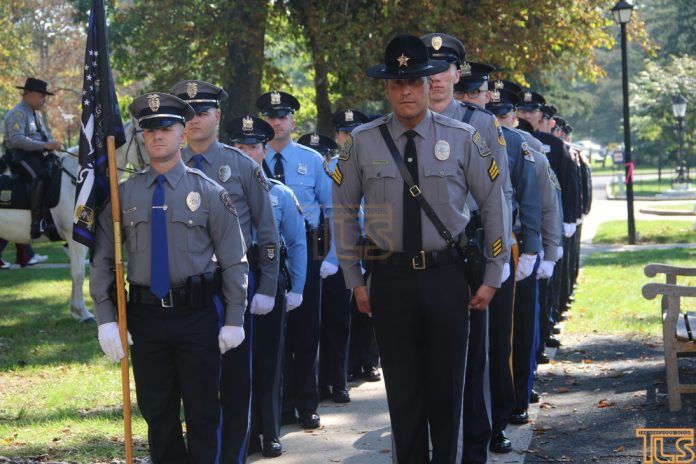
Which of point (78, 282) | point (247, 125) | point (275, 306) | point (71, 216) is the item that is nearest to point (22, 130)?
point (71, 216)

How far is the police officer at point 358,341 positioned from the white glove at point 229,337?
4591 mm

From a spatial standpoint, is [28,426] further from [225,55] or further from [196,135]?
[225,55]

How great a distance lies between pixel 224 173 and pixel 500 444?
2.48 meters

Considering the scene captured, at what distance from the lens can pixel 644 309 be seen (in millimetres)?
14023

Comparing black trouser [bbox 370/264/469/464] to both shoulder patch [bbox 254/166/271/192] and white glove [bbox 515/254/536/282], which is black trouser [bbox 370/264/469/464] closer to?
shoulder patch [bbox 254/166/271/192]

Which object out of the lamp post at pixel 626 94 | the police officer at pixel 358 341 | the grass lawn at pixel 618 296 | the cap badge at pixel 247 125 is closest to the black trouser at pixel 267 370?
the cap badge at pixel 247 125

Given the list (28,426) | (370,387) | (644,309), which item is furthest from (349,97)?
(28,426)

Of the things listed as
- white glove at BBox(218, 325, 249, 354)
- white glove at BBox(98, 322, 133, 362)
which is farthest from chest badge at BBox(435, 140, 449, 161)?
white glove at BBox(98, 322, 133, 362)

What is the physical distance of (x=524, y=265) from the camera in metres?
7.59

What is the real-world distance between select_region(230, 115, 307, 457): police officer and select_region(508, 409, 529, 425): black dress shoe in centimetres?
170

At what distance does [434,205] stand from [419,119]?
0.44m

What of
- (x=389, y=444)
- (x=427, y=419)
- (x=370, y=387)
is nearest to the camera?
(x=427, y=419)

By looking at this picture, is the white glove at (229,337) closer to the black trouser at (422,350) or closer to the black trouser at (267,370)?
the black trouser at (422,350)

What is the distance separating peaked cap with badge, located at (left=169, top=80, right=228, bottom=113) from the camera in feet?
20.9
